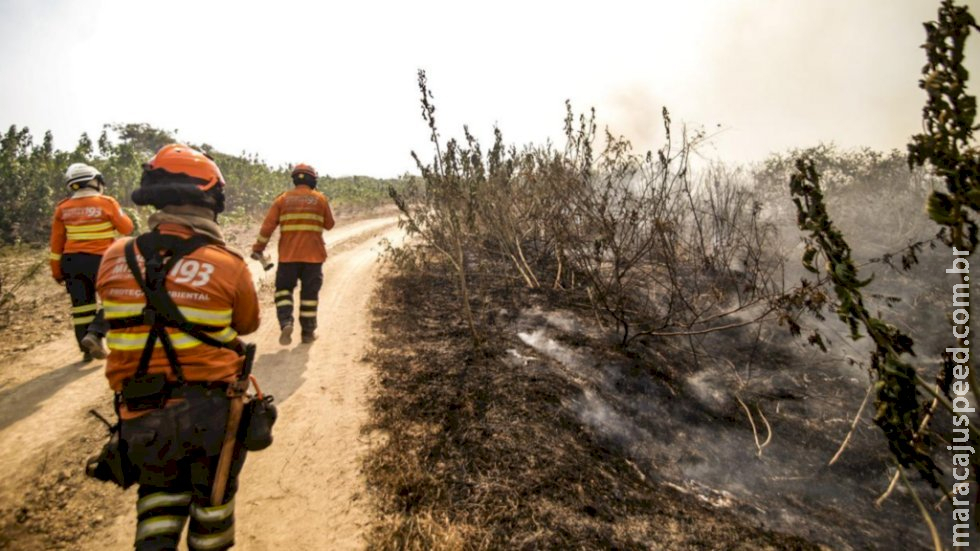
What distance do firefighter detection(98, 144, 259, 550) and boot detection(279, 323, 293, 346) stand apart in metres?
3.12

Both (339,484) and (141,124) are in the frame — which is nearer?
(339,484)

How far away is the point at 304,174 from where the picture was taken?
4.95 metres

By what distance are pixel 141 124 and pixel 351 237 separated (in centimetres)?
1778

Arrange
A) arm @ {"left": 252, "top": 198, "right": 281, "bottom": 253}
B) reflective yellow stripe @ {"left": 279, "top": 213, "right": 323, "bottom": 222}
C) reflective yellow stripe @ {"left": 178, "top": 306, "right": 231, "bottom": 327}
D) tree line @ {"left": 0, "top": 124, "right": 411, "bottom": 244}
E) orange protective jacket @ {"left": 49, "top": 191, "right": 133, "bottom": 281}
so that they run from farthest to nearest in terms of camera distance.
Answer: tree line @ {"left": 0, "top": 124, "right": 411, "bottom": 244}, reflective yellow stripe @ {"left": 279, "top": 213, "right": 323, "bottom": 222}, arm @ {"left": 252, "top": 198, "right": 281, "bottom": 253}, orange protective jacket @ {"left": 49, "top": 191, "right": 133, "bottom": 281}, reflective yellow stripe @ {"left": 178, "top": 306, "right": 231, "bottom": 327}

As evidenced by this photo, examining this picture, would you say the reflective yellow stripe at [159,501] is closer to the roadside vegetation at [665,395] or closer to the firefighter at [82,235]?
the roadside vegetation at [665,395]

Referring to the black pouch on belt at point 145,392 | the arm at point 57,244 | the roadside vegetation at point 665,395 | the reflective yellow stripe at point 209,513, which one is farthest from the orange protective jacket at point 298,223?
the reflective yellow stripe at point 209,513

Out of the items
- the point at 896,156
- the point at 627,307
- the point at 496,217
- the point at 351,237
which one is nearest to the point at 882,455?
the point at 627,307

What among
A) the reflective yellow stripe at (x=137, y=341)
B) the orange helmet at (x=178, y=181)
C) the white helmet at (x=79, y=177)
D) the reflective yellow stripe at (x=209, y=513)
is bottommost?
the reflective yellow stripe at (x=209, y=513)

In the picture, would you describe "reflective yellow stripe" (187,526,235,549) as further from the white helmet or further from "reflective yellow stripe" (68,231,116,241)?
the white helmet

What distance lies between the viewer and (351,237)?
11.8m

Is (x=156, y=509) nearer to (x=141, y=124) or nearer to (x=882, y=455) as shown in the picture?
(x=882, y=455)

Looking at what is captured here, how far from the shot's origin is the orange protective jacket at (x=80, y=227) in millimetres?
4223

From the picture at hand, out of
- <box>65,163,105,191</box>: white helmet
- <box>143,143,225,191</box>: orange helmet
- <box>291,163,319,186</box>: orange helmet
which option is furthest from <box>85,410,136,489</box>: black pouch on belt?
<box>65,163,105,191</box>: white helmet

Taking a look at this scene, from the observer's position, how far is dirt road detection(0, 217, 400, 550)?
2.55 meters
